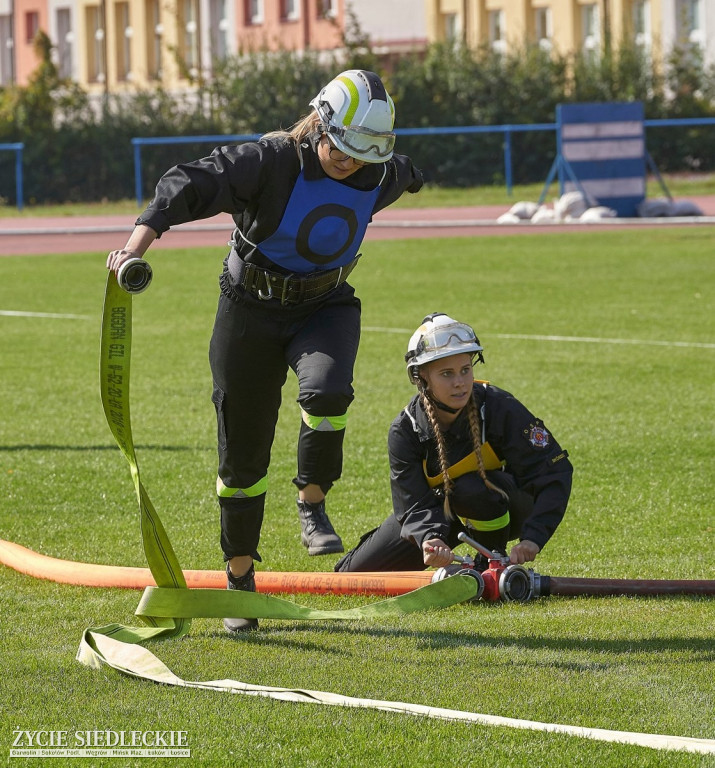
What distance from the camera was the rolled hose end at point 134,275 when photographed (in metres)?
4.94

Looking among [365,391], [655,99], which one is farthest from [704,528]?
[655,99]

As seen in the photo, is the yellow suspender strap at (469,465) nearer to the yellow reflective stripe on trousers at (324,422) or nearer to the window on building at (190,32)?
the yellow reflective stripe on trousers at (324,422)

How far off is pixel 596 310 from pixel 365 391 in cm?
569

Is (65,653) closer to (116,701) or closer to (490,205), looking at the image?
(116,701)

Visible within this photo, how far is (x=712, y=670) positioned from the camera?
191 inches

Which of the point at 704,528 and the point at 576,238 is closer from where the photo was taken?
the point at 704,528

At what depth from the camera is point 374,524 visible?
7.75 meters

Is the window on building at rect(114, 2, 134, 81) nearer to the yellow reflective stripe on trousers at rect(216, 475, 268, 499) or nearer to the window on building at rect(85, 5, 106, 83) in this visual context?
the window on building at rect(85, 5, 106, 83)

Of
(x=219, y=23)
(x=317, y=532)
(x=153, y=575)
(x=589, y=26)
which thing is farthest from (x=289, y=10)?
(x=153, y=575)

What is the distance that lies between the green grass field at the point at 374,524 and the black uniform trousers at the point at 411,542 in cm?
36

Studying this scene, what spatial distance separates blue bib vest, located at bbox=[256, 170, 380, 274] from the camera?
5.54 m

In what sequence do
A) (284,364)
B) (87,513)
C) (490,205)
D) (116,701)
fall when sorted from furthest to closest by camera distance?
(490,205) → (87,513) → (284,364) → (116,701)

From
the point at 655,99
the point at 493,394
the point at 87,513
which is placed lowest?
the point at 87,513

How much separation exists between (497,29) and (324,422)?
147ft
